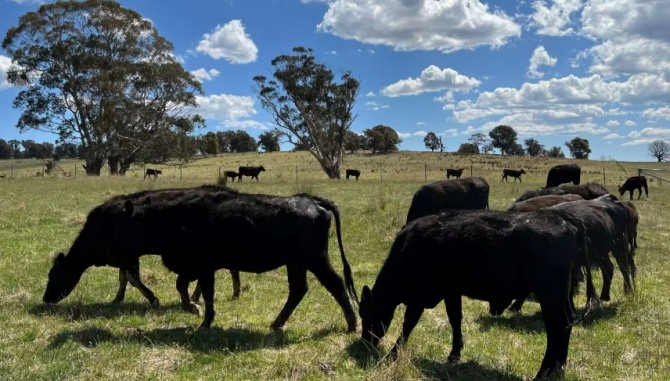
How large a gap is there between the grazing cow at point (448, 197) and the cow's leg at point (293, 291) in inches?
255

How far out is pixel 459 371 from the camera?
5535 mm

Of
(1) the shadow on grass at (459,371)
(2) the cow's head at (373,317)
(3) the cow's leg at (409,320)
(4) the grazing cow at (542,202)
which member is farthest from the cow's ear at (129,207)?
(4) the grazing cow at (542,202)

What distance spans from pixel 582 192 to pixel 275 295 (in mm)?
7820

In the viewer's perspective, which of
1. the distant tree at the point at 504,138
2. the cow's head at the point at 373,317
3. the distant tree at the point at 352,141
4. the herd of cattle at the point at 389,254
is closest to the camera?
the herd of cattle at the point at 389,254

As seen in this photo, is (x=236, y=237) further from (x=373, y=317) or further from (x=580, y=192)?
(x=580, y=192)

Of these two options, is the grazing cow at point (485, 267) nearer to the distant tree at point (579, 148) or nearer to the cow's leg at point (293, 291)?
the cow's leg at point (293, 291)

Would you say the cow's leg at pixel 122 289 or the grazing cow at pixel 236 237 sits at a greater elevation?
the grazing cow at pixel 236 237

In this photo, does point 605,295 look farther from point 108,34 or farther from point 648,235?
point 108,34

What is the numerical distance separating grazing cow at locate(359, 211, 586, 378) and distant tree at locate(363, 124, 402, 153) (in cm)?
10394

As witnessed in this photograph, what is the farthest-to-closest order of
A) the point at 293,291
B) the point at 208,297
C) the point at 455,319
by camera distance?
1. the point at 293,291
2. the point at 208,297
3. the point at 455,319

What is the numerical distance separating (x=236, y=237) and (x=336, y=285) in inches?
57.4

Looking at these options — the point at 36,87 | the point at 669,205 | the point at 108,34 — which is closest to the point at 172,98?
the point at 108,34

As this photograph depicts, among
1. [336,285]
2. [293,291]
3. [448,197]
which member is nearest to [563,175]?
[448,197]

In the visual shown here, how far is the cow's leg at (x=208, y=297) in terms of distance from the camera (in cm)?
681
